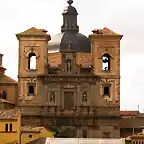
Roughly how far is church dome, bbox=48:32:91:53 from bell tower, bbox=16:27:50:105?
A: 3.74m

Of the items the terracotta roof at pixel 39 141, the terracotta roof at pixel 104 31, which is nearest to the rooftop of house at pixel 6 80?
the terracotta roof at pixel 104 31

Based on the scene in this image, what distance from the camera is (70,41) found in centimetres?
10412

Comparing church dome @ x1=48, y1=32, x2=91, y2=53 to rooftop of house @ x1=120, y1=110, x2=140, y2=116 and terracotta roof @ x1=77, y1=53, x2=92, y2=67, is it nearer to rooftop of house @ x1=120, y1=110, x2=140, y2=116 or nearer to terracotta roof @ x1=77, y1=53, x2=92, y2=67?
terracotta roof @ x1=77, y1=53, x2=92, y2=67

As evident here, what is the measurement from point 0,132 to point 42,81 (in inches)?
816

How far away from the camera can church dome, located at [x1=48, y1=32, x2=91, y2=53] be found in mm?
103812

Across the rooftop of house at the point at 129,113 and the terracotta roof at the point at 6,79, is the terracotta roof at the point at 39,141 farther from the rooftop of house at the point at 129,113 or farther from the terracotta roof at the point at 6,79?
the rooftop of house at the point at 129,113

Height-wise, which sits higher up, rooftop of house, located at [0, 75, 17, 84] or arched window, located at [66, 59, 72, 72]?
arched window, located at [66, 59, 72, 72]

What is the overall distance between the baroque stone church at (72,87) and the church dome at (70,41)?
2.39 m

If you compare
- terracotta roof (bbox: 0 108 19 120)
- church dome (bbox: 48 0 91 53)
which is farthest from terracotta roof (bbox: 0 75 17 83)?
terracotta roof (bbox: 0 108 19 120)

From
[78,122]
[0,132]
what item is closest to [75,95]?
[78,122]

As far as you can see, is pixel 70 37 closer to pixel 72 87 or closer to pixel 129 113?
pixel 72 87

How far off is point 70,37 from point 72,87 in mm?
9207

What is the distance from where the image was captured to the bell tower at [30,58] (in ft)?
324

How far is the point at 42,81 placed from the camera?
323 ft
